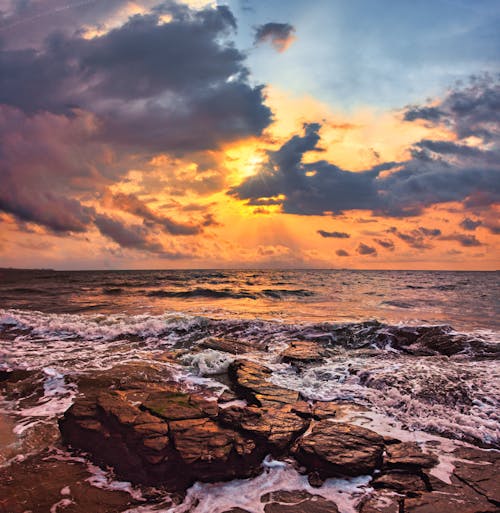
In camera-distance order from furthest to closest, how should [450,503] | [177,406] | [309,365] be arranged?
1. [309,365]
2. [177,406]
3. [450,503]

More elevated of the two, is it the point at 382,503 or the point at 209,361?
the point at 209,361

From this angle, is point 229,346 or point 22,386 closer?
point 22,386

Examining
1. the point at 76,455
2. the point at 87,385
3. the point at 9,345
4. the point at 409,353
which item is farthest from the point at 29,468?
the point at 409,353

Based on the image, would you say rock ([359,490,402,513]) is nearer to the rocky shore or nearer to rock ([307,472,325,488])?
the rocky shore

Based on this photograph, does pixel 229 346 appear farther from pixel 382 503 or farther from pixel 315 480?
pixel 382 503

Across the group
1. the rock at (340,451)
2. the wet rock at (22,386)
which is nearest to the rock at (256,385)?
the rock at (340,451)

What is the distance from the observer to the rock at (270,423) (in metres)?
5.55

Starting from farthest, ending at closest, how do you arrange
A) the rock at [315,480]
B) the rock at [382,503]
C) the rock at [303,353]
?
the rock at [303,353]
the rock at [315,480]
the rock at [382,503]

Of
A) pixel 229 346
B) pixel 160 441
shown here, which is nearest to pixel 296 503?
pixel 160 441

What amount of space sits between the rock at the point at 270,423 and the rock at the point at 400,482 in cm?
142

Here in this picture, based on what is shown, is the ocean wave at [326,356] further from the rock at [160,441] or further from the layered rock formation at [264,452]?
the rock at [160,441]

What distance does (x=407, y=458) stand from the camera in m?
5.27

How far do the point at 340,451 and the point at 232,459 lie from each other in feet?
5.30

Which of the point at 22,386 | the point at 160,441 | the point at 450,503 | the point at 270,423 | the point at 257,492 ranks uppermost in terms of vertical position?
the point at 160,441
